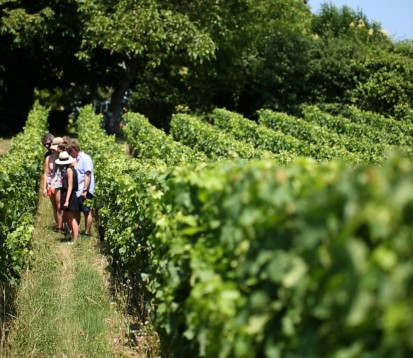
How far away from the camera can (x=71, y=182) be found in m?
11.1

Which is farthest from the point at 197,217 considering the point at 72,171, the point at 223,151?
the point at 223,151

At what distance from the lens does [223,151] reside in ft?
48.8

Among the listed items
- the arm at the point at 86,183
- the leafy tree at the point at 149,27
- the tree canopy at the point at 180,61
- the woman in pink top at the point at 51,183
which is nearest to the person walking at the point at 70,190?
the arm at the point at 86,183

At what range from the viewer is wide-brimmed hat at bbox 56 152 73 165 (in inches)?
446

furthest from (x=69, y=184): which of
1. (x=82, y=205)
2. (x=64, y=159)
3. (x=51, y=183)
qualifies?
(x=51, y=183)

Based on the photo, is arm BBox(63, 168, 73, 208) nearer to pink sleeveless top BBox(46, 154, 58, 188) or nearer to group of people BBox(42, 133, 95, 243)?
group of people BBox(42, 133, 95, 243)

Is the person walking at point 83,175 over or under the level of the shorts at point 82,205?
over

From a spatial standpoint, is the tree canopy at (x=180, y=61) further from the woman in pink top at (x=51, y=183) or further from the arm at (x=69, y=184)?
the arm at (x=69, y=184)

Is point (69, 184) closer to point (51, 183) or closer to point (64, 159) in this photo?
point (64, 159)

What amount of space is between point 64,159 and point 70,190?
627 mm

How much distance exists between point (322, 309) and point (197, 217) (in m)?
1.95

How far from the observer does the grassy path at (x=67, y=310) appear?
673cm

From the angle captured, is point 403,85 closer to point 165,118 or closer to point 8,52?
point 165,118

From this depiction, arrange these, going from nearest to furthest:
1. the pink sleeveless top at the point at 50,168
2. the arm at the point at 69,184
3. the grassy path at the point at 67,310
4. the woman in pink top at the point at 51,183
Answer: the grassy path at the point at 67,310 < the arm at the point at 69,184 < the woman in pink top at the point at 51,183 < the pink sleeveless top at the point at 50,168
